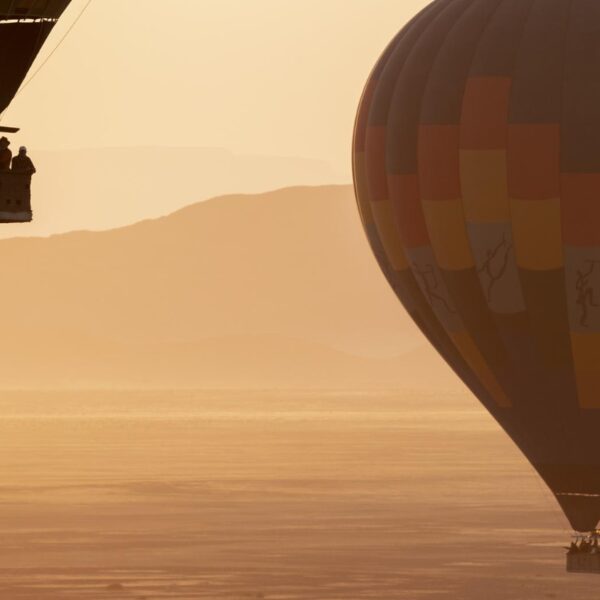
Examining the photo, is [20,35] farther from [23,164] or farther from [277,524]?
[277,524]

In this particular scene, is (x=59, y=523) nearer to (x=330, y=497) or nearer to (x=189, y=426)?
(x=330, y=497)

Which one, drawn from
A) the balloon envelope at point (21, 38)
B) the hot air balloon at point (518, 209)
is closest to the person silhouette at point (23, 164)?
the balloon envelope at point (21, 38)

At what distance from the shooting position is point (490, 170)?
56188 millimetres

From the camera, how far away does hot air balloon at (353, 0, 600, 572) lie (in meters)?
55.7

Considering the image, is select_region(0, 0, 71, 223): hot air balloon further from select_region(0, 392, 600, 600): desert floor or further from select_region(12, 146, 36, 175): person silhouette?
select_region(0, 392, 600, 600): desert floor

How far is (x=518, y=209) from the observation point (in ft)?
183

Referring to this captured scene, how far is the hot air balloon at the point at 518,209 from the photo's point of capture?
183ft

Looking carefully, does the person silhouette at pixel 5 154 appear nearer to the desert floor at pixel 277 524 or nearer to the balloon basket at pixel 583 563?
the balloon basket at pixel 583 563

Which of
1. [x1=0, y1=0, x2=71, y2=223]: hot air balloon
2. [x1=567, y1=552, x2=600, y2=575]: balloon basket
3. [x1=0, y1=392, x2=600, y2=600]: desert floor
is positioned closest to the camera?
[x1=0, y1=0, x2=71, y2=223]: hot air balloon

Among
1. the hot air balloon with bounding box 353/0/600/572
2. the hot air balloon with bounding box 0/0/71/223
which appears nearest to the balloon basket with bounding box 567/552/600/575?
the hot air balloon with bounding box 353/0/600/572

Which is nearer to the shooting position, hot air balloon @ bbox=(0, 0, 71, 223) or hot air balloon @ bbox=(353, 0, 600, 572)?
hot air balloon @ bbox=(0, 0, 71, 223)

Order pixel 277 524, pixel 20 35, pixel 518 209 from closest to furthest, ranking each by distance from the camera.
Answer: pixel 20 35 → pixel 518 209 → pixel 277 524

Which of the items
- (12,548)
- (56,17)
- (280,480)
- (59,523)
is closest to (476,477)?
(280,480)

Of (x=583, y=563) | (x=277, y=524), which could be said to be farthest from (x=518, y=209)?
(x=277, y=524)
